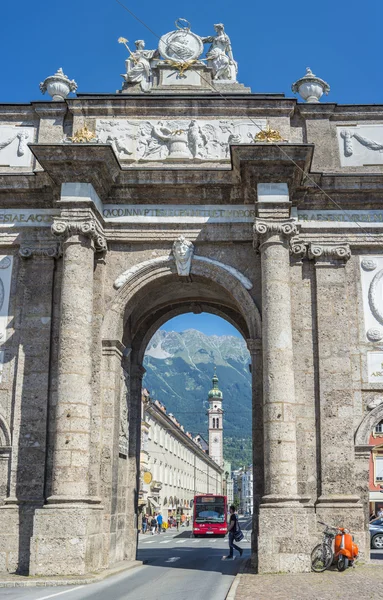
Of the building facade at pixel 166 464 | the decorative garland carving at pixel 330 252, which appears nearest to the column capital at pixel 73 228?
the decorative garland carving at pixel 330 252

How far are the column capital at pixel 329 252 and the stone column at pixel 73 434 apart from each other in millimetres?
5638

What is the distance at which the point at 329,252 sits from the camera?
1928 cm

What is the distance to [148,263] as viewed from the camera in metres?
19.5

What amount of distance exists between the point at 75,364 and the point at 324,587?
7427mm

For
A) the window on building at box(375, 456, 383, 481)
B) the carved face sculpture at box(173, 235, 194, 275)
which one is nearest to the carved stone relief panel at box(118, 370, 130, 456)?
the carved face sculpture at box(173, 235, 194, 275)

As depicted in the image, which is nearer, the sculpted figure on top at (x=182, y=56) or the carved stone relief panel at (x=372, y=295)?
the carved stone relief panel at (x=372, y=295)

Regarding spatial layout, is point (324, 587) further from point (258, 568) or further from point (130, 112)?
point (130, 112)

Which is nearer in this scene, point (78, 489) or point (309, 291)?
point (78, 489)

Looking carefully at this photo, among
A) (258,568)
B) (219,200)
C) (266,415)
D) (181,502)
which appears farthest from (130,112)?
(181,502)

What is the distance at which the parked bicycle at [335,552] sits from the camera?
1608 centimetres

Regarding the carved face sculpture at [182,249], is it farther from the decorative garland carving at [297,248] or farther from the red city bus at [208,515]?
the red city bus at [208,515]

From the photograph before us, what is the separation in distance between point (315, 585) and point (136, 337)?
35.8 feet

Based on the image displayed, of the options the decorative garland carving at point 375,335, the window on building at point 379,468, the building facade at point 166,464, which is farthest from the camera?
the building facade at point 166,464

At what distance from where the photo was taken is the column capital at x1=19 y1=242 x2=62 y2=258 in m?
19.4
